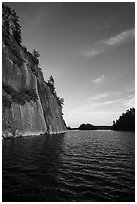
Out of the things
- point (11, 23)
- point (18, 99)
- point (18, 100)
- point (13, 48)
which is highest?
point (11, 23)

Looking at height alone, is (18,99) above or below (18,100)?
above

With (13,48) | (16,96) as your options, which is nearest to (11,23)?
(13,48)

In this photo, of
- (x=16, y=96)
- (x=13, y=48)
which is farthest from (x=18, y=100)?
(x=13, y=48)

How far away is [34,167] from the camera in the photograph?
13.1 meters

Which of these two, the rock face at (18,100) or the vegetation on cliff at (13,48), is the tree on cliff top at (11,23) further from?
the rock face at (18,100)

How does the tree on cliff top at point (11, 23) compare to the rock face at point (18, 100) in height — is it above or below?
above

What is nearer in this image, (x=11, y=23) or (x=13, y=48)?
(x=13, y=48)

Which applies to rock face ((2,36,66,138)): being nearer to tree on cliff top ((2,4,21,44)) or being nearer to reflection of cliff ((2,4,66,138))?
reflection of cliff ((2,4,66,138))

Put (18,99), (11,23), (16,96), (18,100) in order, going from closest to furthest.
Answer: (16,96), (18,100), (18,99), (11,23)

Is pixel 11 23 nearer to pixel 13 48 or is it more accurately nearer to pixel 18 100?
pixel 13 48

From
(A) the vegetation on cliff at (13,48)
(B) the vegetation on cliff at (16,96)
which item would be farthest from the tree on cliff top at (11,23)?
(B) the vegetation on cliff at (16,96)

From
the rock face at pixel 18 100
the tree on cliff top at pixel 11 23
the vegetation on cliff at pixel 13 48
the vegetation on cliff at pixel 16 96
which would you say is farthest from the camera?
the tree on cliff top at pixel 11 23

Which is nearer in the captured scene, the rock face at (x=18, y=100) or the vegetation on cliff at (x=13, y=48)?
the rock face at (x=18, y=100)

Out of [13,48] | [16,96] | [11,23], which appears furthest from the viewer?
[11,23]
